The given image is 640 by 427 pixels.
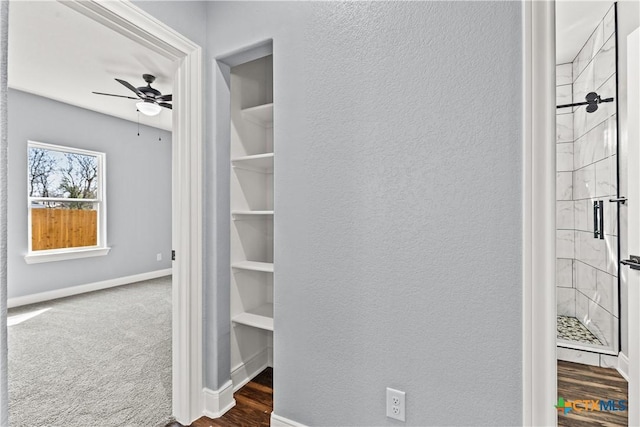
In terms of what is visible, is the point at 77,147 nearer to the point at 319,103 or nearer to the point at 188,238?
the point at 188,238

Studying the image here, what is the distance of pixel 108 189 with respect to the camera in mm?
5008

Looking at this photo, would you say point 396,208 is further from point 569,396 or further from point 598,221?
point 598,221

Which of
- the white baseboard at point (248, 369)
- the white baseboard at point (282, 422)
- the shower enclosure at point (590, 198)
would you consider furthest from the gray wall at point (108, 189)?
the shower enclosure at point (590, 198)

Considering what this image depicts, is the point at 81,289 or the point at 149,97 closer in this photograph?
the point at 149,97

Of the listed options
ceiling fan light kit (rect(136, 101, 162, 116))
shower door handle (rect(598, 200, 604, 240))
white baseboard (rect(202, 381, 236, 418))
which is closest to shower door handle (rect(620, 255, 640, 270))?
shower door handle (rect(598, 200, 604, 240))

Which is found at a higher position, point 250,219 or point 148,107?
point 148,107

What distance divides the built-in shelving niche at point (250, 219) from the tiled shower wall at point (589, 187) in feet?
8.35

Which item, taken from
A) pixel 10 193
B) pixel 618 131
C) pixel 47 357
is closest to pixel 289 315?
pixel 47 357

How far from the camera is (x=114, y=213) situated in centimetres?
511

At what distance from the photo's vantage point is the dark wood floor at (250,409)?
1.82 m

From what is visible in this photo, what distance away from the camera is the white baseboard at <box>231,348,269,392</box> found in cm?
214

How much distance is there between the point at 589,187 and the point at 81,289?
6206 millimetres

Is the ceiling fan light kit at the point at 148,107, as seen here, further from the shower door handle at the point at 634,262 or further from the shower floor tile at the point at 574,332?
the shower floor tile at the point at 574,332

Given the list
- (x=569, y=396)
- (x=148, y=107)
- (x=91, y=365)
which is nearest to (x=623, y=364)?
(x=569, y=396)
